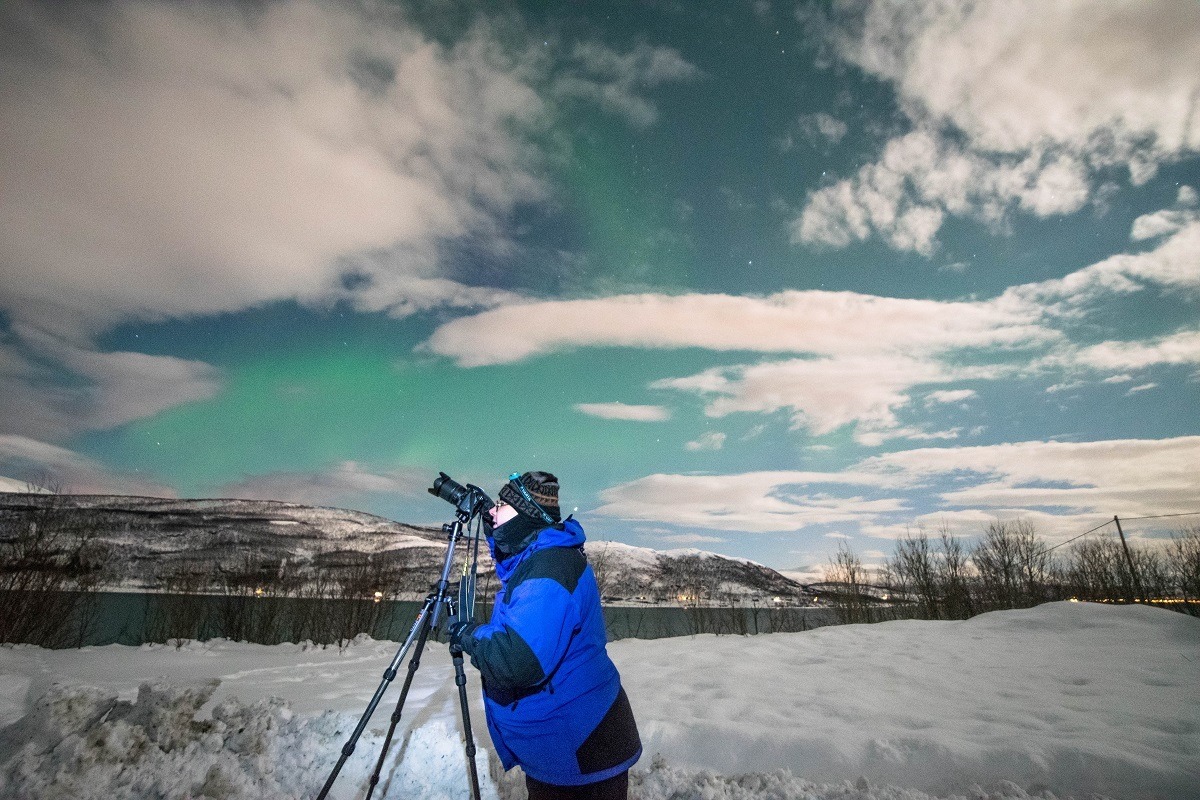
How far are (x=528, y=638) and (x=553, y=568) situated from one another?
300 millimetres

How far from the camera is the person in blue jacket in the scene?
2.26 m

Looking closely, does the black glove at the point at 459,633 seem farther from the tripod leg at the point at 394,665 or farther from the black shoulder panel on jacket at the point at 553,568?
the tripod leg at the point at 394,665

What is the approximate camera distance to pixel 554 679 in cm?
241

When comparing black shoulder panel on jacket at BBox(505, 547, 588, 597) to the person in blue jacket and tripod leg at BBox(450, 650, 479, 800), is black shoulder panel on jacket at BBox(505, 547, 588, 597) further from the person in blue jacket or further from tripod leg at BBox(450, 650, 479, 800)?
tripod leg at BBox(450, 650, 479, 800)

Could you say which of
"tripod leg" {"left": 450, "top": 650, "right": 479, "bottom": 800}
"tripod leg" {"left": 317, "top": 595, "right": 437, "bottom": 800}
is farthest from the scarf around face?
"tripod leg" {"left": 317, "top": 595, "right": 437, "bottom": 800}

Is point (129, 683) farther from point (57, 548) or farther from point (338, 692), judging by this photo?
point (57, 548)

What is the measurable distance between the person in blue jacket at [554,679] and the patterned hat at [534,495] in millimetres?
136

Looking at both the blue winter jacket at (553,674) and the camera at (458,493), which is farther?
the camera at (458,493)

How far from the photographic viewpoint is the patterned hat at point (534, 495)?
9.07 feet

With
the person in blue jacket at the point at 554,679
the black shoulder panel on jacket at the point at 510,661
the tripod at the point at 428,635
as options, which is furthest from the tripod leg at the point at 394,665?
the black shoulder panel on jacket at the point at 510,661

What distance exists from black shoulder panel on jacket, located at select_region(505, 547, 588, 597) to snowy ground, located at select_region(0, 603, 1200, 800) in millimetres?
2919

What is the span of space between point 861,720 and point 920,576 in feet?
69.9

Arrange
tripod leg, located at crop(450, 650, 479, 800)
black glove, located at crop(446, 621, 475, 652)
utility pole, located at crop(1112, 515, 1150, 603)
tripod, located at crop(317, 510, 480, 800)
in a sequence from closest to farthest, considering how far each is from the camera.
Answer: black glove, located at crop(446, 621, 475, 652), tripod leg, located at crop(450, 650, 479, 800), tripod, located at crop(317, 510, 480, 800), utility pole, located at crop(1112, 515, 1150, 603)

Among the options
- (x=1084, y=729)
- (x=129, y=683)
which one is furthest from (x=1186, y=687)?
(x=129, y=683)
